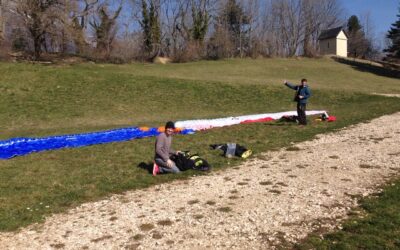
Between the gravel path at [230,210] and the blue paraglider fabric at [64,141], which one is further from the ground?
the blue paraglider fabric at [64,141]

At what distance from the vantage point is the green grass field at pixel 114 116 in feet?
37.3

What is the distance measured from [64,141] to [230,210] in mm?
10129

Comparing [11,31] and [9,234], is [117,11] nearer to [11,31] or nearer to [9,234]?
[11,31]

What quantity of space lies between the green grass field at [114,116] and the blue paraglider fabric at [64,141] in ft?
2.18

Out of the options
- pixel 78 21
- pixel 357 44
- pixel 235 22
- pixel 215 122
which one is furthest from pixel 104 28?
pixel 357 44

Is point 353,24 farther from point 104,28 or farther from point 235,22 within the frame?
point 104,28

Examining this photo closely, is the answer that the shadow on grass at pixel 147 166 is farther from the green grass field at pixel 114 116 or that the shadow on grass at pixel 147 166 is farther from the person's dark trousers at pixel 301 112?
the person's dark trousers at pixel 301 112

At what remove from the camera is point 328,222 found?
8297 mm

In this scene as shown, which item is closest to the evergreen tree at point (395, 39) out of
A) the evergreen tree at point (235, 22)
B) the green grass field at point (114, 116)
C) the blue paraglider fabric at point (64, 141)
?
the green grass field at point (114, 116)

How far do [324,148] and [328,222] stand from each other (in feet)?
23.8

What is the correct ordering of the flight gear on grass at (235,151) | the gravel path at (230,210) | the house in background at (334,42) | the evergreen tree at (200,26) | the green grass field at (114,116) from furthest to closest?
the house in background at (334,42), the evergreen tree at (200,26), the flight gear on grass at (235,151), the green grass field at (114,116), the gravel path at (230,210)

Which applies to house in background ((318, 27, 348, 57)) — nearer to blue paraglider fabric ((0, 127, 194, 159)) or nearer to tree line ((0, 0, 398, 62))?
tree line ((0, 0, 398, 62))

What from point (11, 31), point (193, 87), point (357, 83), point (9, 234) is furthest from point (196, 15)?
point (9, 234)

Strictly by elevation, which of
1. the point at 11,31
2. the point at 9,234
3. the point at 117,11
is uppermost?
the point at 117,11
